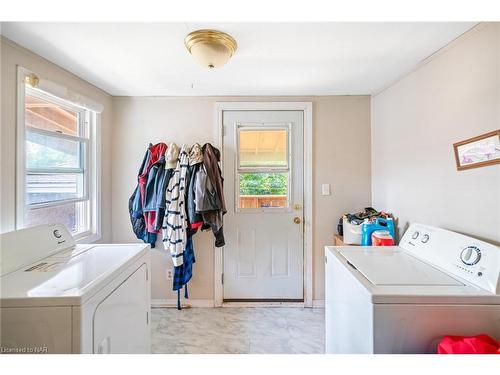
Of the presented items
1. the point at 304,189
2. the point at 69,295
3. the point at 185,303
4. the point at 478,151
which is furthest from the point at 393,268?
the point at 185,303

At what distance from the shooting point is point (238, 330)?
6.47ft

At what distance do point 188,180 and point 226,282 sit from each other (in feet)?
3.68

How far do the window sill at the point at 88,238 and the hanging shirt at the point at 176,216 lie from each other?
642mm

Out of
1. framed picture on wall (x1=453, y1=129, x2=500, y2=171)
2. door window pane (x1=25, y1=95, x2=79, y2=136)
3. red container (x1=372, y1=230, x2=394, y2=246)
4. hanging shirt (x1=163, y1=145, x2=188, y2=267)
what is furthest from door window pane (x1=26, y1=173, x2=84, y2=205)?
framed picture on wall (x1=453, y1=129, x2=500, y2=171)

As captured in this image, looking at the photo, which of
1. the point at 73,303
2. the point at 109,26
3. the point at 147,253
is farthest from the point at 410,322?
the point at 109,26

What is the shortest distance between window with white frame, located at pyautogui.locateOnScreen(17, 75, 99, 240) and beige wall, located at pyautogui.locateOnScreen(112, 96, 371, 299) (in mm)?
272

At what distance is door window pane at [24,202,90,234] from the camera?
1.56 meters

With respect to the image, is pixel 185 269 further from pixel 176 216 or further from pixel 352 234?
pixel 352 234

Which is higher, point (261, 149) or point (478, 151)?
point (261, 149)

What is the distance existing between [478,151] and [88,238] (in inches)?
110

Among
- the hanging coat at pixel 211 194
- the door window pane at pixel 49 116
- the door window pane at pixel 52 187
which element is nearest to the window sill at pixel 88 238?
the door window pane at pixel 52 187

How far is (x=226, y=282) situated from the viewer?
7.62 ft

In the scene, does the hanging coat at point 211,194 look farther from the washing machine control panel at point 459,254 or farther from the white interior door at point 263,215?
the washing machine control panel at point 459,254
